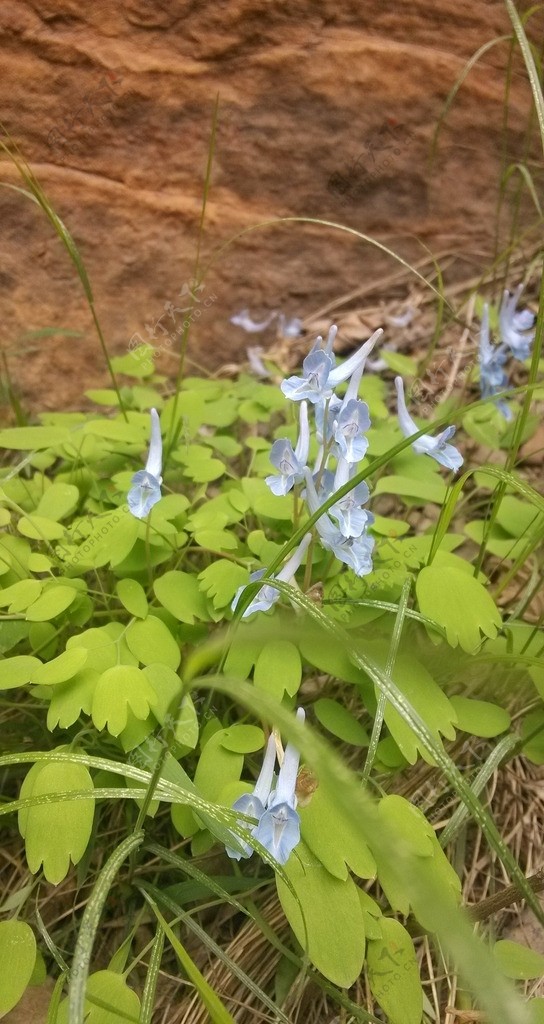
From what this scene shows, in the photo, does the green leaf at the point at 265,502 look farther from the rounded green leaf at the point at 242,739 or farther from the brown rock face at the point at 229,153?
the brown rock face at the point at 229,153

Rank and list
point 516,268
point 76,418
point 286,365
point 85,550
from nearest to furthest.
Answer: point 85,550 < point 76,418 < point 286,365 < point 516,268

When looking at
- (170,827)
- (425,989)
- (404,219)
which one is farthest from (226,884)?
(404,219)

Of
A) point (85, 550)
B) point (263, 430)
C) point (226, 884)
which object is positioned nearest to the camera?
point (226, 884)

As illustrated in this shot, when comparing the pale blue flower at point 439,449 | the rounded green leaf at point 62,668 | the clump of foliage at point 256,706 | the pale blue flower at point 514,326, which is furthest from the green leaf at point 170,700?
the pale blue flower at point 514,326

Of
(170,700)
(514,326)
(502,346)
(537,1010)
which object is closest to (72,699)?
(170,700)

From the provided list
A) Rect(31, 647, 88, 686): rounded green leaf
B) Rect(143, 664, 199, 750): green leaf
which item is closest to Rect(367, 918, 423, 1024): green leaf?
Rect(143, 664, 199, 750): green leaf

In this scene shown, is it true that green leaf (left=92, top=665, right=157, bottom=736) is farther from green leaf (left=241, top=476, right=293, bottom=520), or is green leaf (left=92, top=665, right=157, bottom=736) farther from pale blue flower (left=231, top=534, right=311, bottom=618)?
green leaf (left=241, top=476, right=293, bottom=520)

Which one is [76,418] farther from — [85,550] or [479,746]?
[479,746]

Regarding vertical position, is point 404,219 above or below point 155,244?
above
